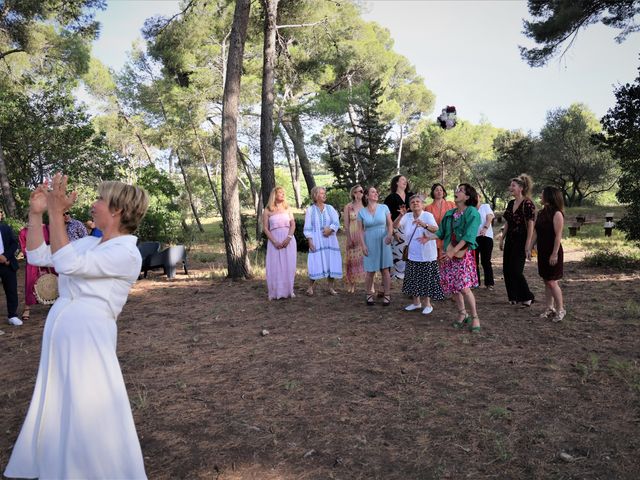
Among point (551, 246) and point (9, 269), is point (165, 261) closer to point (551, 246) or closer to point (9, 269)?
point (9, 269)

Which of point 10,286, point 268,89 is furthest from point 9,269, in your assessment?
point 268,89

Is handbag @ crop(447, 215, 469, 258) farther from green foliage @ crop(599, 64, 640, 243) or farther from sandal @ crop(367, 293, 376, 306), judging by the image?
green foliage @ crop(599, 64, 640, 243)

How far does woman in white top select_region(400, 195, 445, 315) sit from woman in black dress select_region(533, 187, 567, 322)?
52.8 inches

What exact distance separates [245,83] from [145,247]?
10702mm

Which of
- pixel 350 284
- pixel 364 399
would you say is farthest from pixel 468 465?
pixel 350 284

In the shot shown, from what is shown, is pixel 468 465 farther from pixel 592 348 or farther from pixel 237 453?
pixel 592 348

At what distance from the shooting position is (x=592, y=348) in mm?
4711

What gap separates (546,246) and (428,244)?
5.06ft

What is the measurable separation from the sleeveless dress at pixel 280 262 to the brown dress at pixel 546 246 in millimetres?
3799

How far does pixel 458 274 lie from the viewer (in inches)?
210

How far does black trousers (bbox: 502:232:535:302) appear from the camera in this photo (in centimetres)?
655

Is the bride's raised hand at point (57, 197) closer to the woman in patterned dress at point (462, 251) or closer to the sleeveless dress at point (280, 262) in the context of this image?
the woman in patterned dress at point (462, 251)

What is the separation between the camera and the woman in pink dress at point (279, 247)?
7.52 m

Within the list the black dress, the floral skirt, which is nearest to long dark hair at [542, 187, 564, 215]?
the black dress
